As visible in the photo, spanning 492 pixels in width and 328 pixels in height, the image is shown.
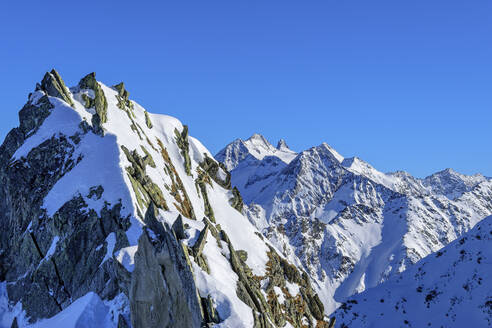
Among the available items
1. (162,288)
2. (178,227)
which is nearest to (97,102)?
(178,227)

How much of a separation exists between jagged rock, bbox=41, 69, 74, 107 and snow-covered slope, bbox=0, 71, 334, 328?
0.23 metres

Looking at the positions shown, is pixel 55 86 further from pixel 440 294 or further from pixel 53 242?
pixel 440 294

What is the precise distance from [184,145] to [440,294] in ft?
183

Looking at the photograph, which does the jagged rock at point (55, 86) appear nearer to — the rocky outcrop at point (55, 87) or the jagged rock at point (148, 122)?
the rocky outcrop at point (55, 87)

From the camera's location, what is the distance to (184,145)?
81.2 metres

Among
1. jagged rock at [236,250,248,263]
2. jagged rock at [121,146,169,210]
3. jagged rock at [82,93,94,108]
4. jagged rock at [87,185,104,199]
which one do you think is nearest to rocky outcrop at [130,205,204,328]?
jagged rock at [121,146,169,210]

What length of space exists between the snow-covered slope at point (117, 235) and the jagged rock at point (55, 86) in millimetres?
230

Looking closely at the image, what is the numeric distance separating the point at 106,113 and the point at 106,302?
36142 mm

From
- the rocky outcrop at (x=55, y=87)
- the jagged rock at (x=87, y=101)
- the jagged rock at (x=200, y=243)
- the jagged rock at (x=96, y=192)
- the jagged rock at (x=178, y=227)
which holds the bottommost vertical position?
the jagged rock at (x=178, y=227)

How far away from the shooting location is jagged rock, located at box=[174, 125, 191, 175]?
75.5 metres

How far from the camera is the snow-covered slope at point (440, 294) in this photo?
30.7 metres

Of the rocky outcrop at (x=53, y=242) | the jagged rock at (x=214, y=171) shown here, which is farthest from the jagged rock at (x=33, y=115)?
the jagged rock at (x=214, y=171)

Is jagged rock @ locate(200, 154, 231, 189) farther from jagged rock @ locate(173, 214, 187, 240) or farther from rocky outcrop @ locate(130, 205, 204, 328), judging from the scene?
rocky outcrop @ locate(130, 205, 204, 328)

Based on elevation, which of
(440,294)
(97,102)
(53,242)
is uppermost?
(97,102)
